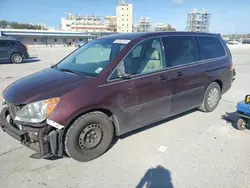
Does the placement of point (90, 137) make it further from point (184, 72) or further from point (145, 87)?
point (184, 72)

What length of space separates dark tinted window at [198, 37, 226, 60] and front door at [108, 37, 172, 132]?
1.34 m

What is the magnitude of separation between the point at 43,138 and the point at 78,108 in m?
0.55

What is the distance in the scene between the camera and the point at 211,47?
4.57 metres

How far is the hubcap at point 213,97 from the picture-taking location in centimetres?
459

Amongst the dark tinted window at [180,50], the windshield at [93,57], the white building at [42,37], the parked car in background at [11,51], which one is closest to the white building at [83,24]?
the white building at [42,37]

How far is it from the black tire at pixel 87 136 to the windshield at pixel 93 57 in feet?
2.20

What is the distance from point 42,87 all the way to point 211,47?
3.68 metres

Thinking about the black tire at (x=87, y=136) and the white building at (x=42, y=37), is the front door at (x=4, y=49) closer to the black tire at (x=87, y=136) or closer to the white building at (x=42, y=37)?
the black tire at (x=87, y=136)

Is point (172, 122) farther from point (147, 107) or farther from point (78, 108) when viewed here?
point (78, 108)

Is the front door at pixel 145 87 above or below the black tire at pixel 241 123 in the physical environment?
above

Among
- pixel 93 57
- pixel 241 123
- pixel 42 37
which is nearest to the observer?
pixel 93 57

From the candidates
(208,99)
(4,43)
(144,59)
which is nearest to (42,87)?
(144,59)

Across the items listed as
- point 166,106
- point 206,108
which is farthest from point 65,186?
point 206,108

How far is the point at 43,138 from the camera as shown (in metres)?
2.49
